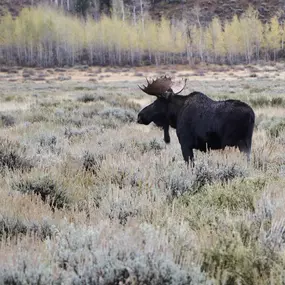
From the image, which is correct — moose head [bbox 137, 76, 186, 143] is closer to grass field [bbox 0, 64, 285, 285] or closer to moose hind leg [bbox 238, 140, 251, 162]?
grass field [bbox 0, 64, 285, 285]

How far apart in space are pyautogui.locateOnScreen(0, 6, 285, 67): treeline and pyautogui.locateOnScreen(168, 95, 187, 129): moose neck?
66301mm

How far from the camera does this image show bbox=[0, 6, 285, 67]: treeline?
242 ft

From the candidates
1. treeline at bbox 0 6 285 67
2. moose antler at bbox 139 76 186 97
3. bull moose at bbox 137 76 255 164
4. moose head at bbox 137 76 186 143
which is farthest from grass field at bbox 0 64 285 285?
treeline at bbox 0 6 285 67

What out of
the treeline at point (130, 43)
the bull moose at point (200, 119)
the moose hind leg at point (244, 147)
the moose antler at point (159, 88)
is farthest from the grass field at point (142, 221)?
the treeline at point (130, 43)

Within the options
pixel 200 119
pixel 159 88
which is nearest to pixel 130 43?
pixel 159 88

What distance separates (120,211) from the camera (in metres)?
3.61

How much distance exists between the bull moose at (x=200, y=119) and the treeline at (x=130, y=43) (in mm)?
66195

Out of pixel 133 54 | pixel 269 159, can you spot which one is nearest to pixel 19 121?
pixel 269 159

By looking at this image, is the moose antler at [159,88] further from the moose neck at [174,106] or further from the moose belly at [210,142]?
the moose belly at [210,142]

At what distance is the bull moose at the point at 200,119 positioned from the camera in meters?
5.84

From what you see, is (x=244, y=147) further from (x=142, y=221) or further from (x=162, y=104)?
(x=142, y=221)

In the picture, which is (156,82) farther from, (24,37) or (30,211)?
(24,37)

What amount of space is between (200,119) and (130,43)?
232 feet

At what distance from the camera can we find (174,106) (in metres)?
6.71
